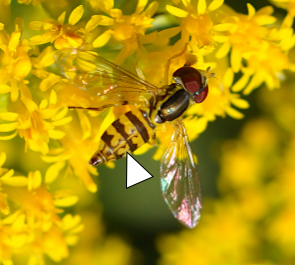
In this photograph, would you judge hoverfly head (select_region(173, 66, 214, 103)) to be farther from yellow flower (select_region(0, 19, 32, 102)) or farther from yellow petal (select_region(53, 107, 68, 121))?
yellow flower (select_region(0, 19, 32, 102))

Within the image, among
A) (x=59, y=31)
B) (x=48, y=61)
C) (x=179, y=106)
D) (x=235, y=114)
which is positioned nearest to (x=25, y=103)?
(x=48, y=61)

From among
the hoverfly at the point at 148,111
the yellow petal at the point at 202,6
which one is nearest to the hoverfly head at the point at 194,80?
the hoverfly at the point at 148,111

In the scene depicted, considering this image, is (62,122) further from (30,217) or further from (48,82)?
(30,217)

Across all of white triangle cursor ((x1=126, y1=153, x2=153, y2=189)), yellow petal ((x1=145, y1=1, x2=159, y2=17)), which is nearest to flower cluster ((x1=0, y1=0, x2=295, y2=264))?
yellow petal ((x1=145, y1=1, x2=159, y2=17))

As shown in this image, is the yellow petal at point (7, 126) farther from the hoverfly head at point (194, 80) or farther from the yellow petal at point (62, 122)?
the hoverfly head at point (194, 80)

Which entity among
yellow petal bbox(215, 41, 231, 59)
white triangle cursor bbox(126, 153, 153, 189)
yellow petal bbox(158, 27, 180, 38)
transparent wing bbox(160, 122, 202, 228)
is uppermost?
yellow petal bbox(158, 27, 180, 38)

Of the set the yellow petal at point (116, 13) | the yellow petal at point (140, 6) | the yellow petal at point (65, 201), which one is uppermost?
the yellow petal at point (140, 6)

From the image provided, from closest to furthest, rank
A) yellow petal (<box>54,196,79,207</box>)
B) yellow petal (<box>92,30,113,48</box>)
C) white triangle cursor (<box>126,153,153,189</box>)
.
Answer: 1. yellow petal (<box>92,30,113,48</box>)
2. yellow petal (<box>54,196,79,207</box>)
3. white triangle cursor (<box>126,153,153,189</box>)

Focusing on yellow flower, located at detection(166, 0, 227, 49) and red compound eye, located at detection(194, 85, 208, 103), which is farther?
red compound eye, located at detection(194, 85, 208, 103)

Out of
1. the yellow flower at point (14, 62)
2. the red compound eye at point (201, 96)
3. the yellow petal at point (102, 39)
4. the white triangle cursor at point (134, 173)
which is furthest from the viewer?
the white triangle cursor at point (134, 173)
